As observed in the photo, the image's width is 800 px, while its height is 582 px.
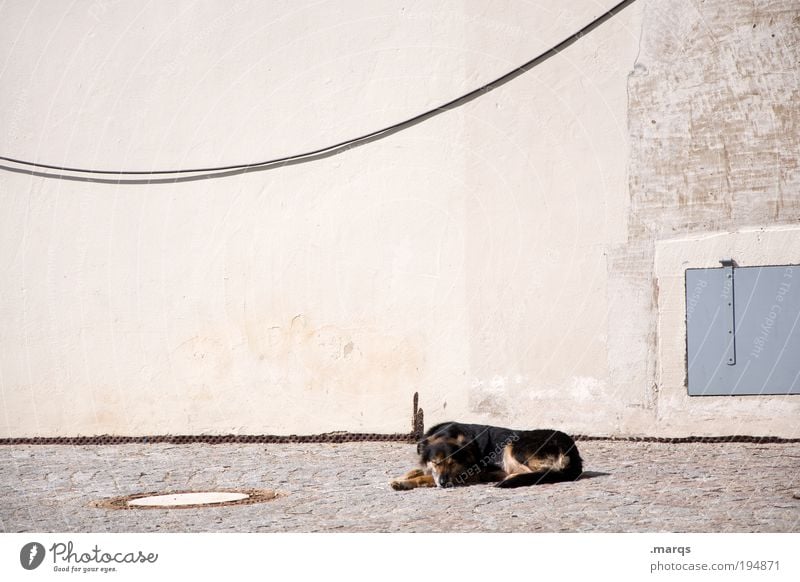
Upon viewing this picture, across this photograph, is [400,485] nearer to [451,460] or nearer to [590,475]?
[451,460]

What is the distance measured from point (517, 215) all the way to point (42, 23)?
4.24 m

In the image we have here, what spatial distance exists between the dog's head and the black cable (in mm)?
2978

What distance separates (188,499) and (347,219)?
3.04 m

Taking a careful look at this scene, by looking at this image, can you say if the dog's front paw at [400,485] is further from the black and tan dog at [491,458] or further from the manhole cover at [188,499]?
the manhole cover at [188,499]

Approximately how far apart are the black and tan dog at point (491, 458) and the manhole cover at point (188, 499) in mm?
786

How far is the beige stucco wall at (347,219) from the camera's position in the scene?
24.6 ft

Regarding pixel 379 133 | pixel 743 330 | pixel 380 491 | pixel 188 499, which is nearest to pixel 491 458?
pixel 380 491

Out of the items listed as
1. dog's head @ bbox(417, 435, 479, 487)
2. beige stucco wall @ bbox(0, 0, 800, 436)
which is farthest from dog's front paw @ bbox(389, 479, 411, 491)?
beige stucco wall @ bbox(0, 0, 800, 436)

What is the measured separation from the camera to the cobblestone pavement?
4.59m

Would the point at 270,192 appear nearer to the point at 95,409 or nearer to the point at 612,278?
the point at 95,409

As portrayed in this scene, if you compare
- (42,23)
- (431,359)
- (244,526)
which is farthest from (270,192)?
(244,526)

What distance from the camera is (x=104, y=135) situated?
8.10 meters

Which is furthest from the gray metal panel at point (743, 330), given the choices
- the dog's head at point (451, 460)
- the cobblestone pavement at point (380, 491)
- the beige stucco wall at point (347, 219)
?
the dog's head at point (451, 460)

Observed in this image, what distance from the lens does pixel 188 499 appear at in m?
5.45
